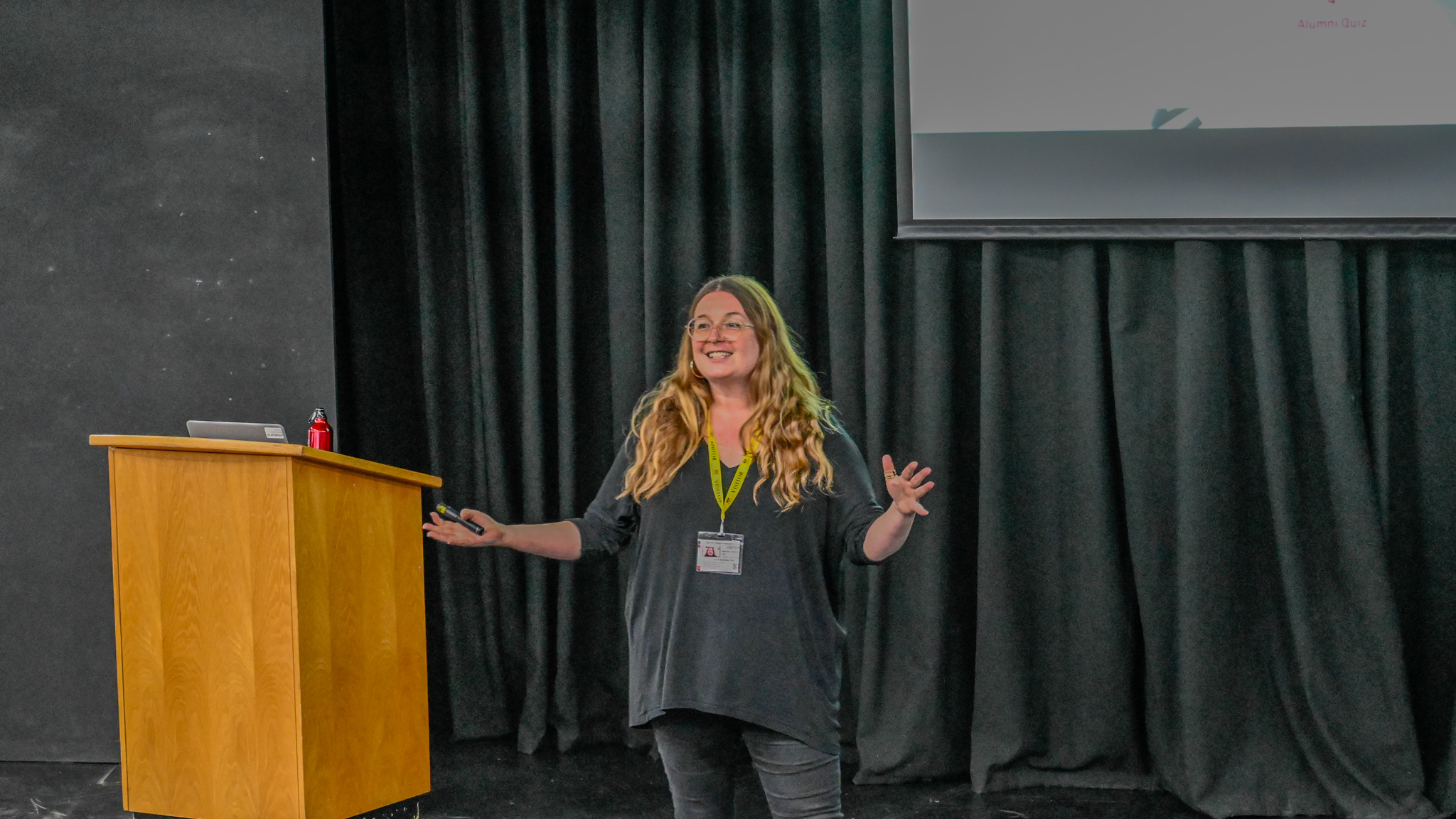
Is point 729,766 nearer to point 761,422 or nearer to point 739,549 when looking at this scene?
point 739,549

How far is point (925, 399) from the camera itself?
317cm

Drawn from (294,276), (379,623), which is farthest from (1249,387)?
(294,276)

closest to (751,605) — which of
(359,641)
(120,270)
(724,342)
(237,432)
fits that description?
(724,342)

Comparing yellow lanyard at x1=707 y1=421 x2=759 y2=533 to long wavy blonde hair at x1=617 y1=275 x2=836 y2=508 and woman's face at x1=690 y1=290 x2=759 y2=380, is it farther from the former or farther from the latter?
woman's face at x1=690 y1=290 x2=759 y2=380

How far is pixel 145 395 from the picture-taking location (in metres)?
3.27

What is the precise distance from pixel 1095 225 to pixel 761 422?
156 cm

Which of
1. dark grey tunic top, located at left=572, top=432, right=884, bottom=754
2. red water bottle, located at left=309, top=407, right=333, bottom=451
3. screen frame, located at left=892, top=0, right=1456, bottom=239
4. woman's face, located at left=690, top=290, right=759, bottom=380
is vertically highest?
screen frame, located at left=892, top=0, right=1456, bottom=239

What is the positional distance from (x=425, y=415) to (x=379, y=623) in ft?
4.14

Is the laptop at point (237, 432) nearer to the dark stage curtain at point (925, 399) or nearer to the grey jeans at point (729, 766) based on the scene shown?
the dark stage curtain at point (925, 399)

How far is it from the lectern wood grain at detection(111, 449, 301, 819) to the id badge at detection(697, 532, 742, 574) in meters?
0.95

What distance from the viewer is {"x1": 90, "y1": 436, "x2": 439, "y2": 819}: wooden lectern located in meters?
2.24

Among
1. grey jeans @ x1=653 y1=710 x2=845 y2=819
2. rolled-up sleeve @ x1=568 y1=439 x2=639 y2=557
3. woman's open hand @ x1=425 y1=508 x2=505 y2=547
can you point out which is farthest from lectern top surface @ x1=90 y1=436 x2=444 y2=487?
grey jeans @ x1=653 y1=710 x2=845 y2=819

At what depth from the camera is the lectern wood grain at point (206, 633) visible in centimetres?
224

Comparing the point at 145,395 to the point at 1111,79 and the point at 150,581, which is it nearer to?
the point at 150,581
